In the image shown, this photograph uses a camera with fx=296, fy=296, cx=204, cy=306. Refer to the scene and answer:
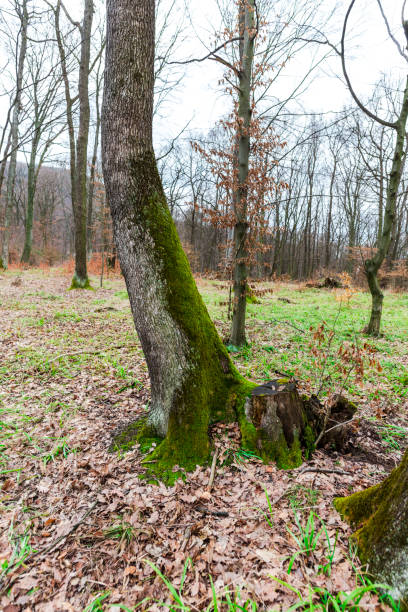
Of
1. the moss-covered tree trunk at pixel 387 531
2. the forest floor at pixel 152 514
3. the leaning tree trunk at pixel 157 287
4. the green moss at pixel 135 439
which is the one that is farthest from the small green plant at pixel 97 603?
the moss-covered tree trunk at pixel 387 531

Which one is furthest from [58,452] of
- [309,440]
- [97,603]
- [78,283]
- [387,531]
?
[78,283]

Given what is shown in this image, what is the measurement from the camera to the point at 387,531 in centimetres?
152

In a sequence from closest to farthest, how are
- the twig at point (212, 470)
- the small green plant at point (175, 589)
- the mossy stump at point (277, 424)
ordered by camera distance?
the small green plant at point (175, 589)
the twig at point (212, 470)
the mossy stump at point (277, 424)

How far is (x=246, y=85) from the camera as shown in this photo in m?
5.41

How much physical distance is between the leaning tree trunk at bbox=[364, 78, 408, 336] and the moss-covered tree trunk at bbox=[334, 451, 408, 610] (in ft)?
20.1

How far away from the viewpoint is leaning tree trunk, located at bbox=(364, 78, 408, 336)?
6.22 metres

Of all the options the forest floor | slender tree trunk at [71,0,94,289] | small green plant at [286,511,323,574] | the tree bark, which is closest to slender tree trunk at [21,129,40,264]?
the tree bark

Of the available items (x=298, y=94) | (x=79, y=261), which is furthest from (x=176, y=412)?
(x=79, y=261)

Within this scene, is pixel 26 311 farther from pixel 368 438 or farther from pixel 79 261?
pixel 368 438

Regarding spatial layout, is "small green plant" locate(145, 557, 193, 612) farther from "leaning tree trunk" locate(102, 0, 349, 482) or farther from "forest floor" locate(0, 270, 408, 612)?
"leaning tree trunk" locate(102, 0, 349, 482)

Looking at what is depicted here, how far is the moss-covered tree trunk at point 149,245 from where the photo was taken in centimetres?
249

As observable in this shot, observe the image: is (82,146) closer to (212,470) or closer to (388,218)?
(388,218)

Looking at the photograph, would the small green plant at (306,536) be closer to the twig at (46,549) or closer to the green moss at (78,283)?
the twig at (46,549)

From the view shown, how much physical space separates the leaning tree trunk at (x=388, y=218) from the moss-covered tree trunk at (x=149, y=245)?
230 inches
